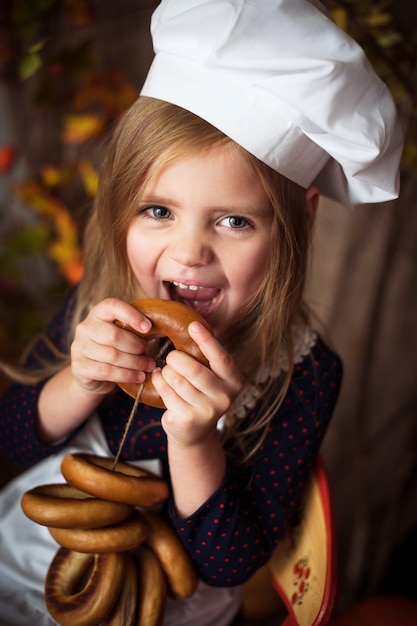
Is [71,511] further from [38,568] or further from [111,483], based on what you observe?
[38,568]

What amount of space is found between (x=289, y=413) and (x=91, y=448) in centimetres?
34

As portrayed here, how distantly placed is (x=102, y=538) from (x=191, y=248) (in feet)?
1.27

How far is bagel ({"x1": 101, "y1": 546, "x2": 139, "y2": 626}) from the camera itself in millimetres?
825

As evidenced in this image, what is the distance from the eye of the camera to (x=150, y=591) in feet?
2.74

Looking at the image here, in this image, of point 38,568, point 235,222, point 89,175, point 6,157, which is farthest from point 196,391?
point 6,157

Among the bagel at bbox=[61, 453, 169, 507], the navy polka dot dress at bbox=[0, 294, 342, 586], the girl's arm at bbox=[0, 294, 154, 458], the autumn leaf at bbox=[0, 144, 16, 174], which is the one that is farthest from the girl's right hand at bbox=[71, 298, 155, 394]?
the autumn leaf at bbox=[0, 144, 16, 174]

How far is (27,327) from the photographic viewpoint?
6.10ft

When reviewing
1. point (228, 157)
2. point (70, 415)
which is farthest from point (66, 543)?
point (228, 157)

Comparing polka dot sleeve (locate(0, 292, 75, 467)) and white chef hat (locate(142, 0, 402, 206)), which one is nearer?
white chef hat (locate(142, 0, 402, 206))

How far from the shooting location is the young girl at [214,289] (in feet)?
2.51

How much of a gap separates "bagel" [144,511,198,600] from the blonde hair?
18cm

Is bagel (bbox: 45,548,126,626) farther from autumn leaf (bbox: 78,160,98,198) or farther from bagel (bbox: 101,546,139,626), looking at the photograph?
autumn leaf (bbox: 78,160,98,198)

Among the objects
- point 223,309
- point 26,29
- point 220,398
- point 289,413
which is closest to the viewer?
point 220,398

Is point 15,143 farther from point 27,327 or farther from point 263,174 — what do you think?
point 263,174
